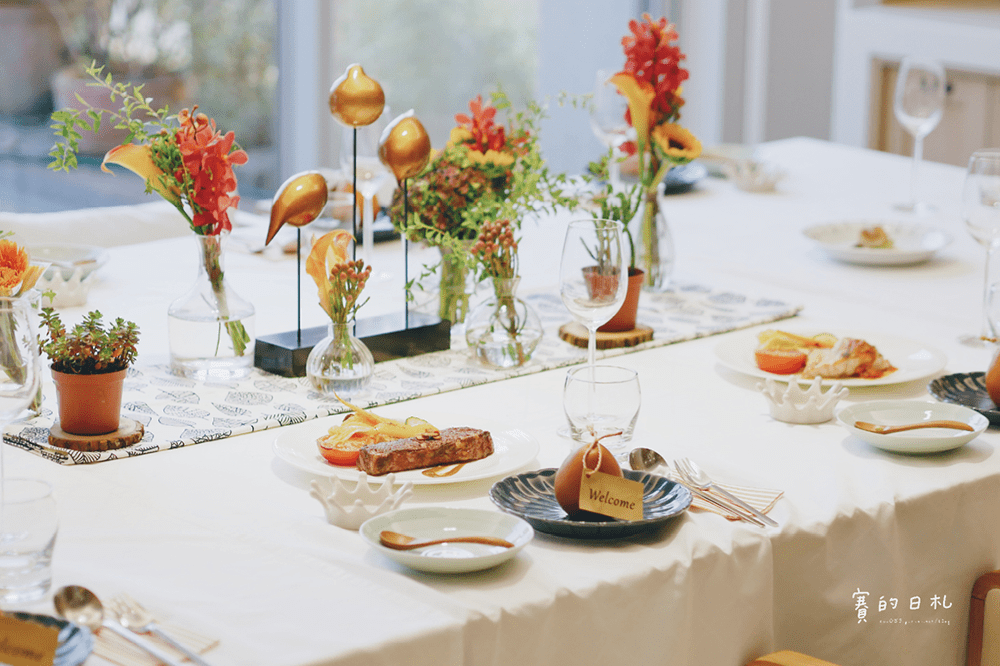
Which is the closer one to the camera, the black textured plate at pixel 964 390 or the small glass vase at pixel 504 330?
the black textured plate at pixel 964 390

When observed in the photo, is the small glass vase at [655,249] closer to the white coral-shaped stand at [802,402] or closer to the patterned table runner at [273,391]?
the patterned table runner at [273,391]

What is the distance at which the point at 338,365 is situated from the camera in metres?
1.46

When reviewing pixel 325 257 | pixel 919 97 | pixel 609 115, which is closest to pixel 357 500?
pixel 325 257

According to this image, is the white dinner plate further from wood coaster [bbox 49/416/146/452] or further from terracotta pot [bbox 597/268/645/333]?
terracotta pot [bbox 597/268/645/333]

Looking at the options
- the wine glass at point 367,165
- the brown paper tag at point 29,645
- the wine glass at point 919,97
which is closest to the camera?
the brown paper tag at point 29,645

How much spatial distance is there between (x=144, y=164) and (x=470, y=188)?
468mm

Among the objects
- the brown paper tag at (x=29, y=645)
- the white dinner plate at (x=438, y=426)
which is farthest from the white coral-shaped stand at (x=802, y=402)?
the brown paper tag at (x=29, y=645)

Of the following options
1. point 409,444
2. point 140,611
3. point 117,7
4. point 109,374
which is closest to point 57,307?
point 109,374

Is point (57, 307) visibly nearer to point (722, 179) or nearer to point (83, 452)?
point (83, 452)

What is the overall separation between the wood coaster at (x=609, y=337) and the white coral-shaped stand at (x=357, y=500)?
654 millimetres

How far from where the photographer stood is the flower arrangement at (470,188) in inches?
66.1

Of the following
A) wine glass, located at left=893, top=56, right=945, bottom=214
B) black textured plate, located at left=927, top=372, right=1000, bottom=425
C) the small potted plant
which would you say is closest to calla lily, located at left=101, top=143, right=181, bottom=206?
the small potted plant

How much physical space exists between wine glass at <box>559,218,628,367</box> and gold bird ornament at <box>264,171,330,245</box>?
34 cm

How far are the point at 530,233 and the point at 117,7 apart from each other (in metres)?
1.52
